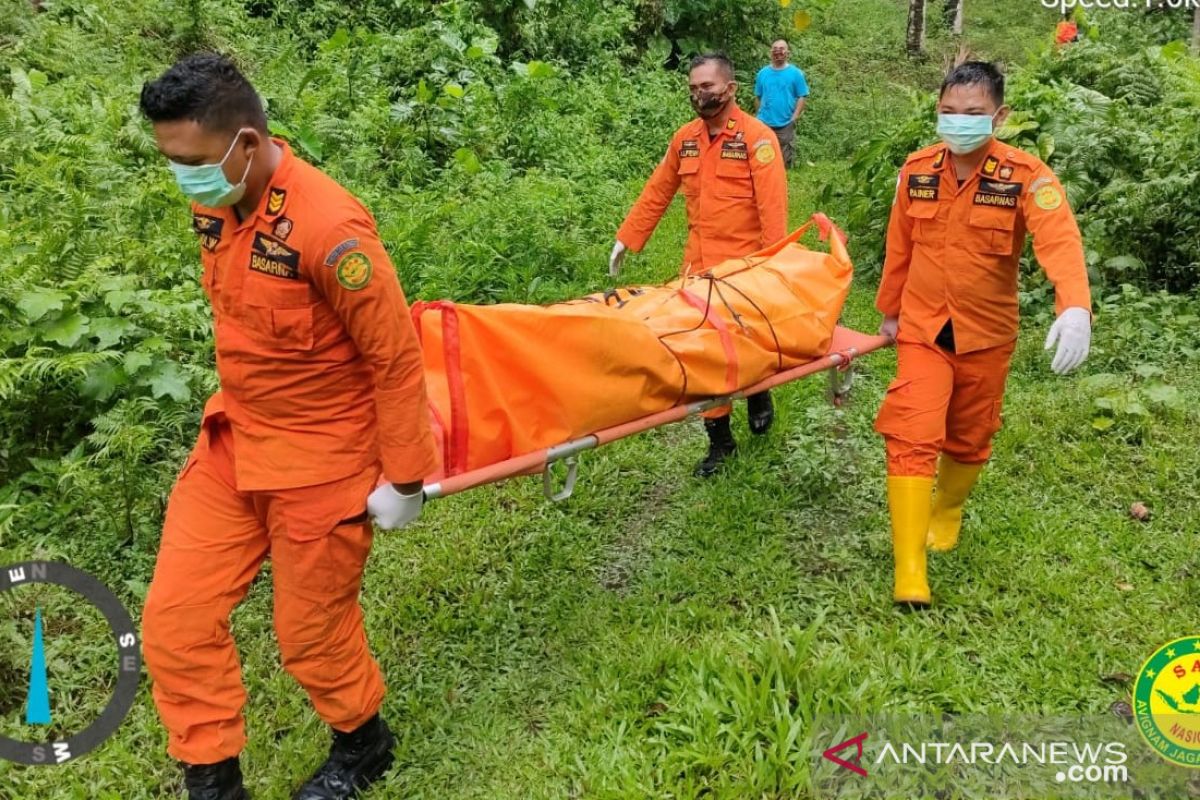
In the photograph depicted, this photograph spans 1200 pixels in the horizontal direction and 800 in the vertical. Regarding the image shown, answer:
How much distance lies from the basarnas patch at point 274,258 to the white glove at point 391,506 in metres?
0.64

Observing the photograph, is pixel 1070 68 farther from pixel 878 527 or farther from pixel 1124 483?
pixel 878 527

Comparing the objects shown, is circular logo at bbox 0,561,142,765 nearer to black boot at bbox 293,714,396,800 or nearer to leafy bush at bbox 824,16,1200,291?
black boot at bbox 293,714,396,800

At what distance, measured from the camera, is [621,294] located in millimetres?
3891

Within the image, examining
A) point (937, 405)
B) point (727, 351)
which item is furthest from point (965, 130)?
point (727, 351)

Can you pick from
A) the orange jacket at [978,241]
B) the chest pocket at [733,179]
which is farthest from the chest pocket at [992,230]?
the chest pocket at [733,179]

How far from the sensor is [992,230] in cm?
343

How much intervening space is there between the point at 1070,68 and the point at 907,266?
20.4 ft

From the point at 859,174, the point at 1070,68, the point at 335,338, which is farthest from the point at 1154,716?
the point at 1070,68

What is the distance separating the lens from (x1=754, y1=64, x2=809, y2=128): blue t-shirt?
10.5 metres

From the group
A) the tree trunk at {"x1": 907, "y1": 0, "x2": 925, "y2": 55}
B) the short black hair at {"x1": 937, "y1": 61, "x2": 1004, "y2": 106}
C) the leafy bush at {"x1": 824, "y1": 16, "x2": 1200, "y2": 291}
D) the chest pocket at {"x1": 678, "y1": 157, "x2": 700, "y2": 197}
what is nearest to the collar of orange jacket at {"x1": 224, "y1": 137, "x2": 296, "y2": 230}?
the short black hair at {"x1": 937, "y1": 61, "x2": 1004, "y2": 106}

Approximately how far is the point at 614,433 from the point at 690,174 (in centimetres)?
203

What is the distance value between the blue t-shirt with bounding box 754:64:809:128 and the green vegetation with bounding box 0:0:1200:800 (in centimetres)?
255

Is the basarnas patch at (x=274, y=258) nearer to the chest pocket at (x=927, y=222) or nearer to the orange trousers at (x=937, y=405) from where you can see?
the orange trousers at (x=937, y=405)

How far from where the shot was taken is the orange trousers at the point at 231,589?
243cm
